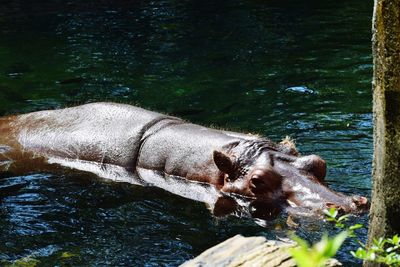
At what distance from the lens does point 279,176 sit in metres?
5.57

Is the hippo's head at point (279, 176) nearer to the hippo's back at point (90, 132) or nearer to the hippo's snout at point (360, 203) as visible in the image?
the hippo's snout at point (360, 203)

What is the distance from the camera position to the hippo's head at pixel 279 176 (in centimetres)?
524

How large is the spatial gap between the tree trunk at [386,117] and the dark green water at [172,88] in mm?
1249

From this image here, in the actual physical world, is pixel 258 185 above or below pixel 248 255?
below

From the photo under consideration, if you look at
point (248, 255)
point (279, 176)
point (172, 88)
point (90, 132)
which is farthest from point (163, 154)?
point (172, 88)

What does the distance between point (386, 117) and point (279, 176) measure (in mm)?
2566

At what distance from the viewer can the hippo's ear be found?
5.76 metres

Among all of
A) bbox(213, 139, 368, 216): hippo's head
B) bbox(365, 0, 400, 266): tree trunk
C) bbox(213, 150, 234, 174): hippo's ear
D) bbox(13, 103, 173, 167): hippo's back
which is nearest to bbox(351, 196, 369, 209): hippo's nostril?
bbox(213, 139, 368, 216): hippo's head

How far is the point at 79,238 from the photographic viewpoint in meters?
5.15

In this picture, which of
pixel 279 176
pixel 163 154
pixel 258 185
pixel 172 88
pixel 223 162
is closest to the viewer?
pixel 279 176

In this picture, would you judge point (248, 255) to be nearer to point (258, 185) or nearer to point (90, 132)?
point (258, 185)

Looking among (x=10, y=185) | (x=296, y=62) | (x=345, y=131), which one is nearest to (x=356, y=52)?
(x=296, y=62)

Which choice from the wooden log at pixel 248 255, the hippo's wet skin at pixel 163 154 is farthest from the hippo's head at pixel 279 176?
the wooden log at pixel 248 255

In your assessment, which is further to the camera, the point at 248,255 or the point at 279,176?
the point at 279,176
